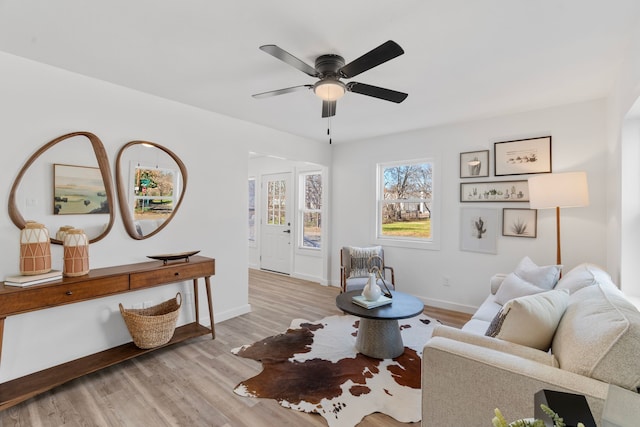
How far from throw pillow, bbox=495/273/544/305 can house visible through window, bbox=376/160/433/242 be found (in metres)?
1.59

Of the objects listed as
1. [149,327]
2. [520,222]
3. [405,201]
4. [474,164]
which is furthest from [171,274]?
[520,222]

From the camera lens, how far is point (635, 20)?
1774 millimetres

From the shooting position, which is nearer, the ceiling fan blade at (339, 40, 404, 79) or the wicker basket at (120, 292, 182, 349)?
the ceiling fan blade at (339, 40, 404, 79)

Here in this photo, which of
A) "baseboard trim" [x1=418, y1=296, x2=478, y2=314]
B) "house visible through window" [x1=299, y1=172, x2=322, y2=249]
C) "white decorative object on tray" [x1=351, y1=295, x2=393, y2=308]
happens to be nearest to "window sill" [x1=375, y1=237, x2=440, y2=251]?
"baseboard trim" [x1=418, y1=296, x2=478, y2=314]

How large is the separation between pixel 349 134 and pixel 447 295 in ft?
8.66

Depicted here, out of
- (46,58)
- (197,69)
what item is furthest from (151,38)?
(46,58)

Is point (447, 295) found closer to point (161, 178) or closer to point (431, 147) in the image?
Answer: point (431, 147)

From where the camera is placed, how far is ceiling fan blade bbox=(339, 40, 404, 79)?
1626mm

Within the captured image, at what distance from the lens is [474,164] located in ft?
12.3

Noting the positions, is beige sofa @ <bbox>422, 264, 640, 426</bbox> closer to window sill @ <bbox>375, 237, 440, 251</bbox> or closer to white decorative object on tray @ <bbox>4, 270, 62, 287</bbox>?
window sill @ <bbox>375, 237, 440, 251</bbox>

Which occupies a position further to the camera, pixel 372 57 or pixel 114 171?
pixel 114 171

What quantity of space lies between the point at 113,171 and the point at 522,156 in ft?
14.0

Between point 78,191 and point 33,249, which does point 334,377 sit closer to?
point 33,249

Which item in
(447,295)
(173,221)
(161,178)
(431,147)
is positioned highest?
(431,147)
